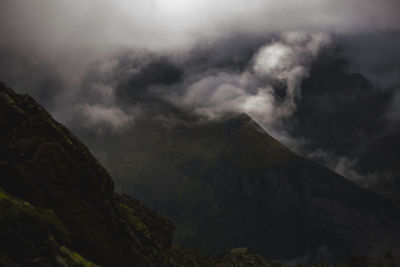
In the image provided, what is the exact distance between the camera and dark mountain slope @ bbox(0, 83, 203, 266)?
2948 centimetres

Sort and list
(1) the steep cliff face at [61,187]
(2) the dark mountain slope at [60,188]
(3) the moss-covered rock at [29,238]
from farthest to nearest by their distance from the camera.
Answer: (1) the steep cliff face at [61,187] < (2) the dark mountain slope at [60,188] < (3) the moss-covered rock at [29,238]

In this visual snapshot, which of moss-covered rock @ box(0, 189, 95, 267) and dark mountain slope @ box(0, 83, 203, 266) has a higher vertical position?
dark mountain slope @ box(0, 83, 203, 266)

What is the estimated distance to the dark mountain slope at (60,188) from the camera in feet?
96.7

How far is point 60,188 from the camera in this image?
105 ft

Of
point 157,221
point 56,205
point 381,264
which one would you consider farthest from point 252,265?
point 56,205

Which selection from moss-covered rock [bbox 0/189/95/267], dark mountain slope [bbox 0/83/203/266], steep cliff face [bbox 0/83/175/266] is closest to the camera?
moss-covered rock [bbox 0/189/95/267]

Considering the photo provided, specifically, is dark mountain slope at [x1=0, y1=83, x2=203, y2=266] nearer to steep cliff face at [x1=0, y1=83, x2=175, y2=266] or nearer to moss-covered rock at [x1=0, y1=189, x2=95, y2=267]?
steep cliff face at [x1=0, y1=83, x2=175, y2=266]

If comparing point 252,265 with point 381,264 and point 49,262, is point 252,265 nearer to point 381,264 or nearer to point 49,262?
point 381,264

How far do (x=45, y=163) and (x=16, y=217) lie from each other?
781 cm

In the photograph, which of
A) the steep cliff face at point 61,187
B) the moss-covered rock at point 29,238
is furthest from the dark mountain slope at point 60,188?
the moss-covered rock at point 29,238

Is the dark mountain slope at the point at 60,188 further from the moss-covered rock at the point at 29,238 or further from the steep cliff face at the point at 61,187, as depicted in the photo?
the moss-covered rock at the point at 29,238

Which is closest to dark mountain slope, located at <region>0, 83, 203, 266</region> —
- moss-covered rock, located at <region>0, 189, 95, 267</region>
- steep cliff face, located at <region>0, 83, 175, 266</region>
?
steep cliff face, located at <region>0, 83, 175, 266</region>

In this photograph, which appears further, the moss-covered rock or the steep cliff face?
the steep cliff face

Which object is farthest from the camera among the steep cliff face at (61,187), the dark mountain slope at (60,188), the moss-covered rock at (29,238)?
the steep cliff face at (61,187)
